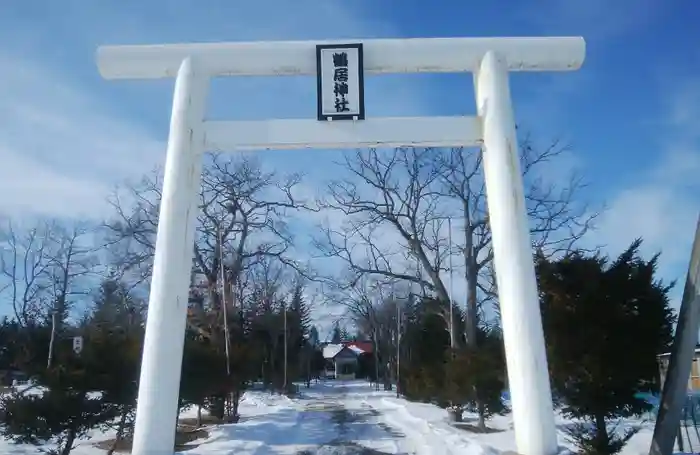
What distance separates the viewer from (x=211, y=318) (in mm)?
21703

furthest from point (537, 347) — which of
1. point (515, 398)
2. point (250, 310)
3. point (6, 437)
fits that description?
point (250, 310)

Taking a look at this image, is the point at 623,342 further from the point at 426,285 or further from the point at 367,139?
the point at 426,285

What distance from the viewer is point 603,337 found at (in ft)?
28.9

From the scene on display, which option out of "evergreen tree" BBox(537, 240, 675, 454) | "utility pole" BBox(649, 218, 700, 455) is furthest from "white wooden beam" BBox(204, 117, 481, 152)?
"evergreen tree" BBox(537, 240, 675, 454)

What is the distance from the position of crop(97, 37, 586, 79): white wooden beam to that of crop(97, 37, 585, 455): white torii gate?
12 millimetres

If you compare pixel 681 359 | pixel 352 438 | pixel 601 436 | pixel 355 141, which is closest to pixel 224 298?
pixel 352 438

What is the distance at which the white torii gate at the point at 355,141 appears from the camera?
237 inches

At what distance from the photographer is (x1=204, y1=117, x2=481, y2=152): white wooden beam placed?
679 cm

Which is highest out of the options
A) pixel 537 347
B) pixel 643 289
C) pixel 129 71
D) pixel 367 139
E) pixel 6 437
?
pixel 129 71

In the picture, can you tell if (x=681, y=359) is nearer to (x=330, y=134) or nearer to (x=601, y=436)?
(x=601, y=436)

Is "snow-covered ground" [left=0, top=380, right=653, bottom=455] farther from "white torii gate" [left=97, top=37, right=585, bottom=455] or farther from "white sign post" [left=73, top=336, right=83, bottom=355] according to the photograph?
"white torii gate" [left=97, top=37, right=585, bottom=455]

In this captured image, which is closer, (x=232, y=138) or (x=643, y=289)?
(x=232, y=138)

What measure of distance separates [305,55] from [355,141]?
1.26m

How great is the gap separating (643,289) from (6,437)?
10625 millimetres
